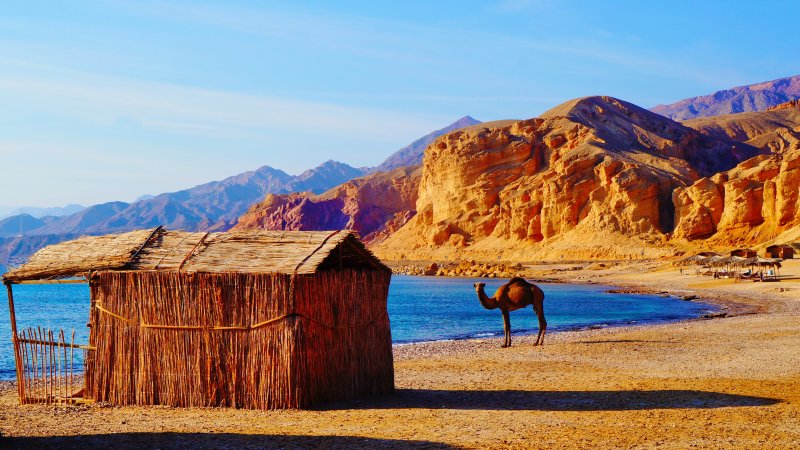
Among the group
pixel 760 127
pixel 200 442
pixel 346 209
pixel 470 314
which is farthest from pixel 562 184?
pixel 760 127

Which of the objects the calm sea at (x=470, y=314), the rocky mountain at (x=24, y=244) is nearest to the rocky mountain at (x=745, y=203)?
the calm sea at (x=470, y=314)

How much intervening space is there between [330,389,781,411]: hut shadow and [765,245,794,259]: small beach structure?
165 feet

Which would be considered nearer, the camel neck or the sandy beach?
the sandy beach

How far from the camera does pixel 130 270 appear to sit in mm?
13188

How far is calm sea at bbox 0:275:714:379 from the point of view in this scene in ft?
103

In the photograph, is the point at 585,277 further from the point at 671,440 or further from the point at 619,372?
the point at 671,440

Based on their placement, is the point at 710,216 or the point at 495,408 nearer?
→ the point at 495,408

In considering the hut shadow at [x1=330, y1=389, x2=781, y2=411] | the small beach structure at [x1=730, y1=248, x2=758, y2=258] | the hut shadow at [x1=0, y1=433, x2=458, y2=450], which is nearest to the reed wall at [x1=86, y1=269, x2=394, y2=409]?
the hut shadow at [x1=330, y1=389, x2=781, y2=411]

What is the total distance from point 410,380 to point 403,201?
151953 millimetres

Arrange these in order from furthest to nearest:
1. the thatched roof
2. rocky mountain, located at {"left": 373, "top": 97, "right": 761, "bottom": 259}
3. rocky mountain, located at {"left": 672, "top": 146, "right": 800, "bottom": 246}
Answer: rocky mountain, located at {"left": 373, "top": 97, "right": 761, "bottom": 259}, rocky mountain, located at {"left": 672, "top": 146, "right": 800, "bottom": 246}, the thatched roof

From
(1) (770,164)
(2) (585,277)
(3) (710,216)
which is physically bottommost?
(2) (585,277)

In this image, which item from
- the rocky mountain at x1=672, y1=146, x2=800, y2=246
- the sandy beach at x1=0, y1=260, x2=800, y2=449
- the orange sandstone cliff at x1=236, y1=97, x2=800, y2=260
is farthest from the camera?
the orange sandstone cliff at x1=236, y1=97, x2=800, y2=260

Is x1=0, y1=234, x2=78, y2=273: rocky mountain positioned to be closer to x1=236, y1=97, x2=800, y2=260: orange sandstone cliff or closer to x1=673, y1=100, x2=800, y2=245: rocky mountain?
x1=236, y1=97, x2=800, y2=260: orange sandstone cliff

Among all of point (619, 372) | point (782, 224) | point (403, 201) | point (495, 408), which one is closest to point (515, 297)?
point (619, 372)
